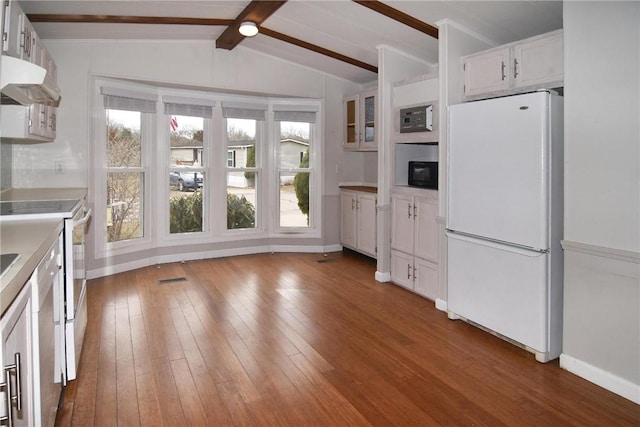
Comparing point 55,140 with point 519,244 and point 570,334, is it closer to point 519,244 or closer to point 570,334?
point 519,244

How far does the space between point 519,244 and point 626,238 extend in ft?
2.03

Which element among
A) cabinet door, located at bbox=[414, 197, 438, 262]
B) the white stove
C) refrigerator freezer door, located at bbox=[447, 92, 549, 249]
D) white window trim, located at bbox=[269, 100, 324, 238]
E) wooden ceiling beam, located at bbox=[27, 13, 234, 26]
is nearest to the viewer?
the white stove

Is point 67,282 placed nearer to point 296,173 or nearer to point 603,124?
point 603,124

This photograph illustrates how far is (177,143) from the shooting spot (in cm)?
545

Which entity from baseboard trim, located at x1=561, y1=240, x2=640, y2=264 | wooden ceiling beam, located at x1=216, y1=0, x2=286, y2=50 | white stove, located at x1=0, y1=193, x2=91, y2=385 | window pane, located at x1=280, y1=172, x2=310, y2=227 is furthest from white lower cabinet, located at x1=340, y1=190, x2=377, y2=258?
white stove, located at x1=0, y1=193, x2=91, y2=385

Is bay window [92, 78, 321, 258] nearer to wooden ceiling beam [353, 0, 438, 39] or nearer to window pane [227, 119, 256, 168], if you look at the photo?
window pane [227, 119, 256, 168]

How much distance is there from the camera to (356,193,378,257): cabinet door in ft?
17.6

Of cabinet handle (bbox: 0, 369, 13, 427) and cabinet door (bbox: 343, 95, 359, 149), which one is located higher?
cabinet door (bbox: 343, 95, 359, 149)

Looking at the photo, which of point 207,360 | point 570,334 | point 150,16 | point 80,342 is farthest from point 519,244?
point 150,16

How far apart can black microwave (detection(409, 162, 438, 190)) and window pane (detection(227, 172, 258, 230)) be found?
2.43 meters

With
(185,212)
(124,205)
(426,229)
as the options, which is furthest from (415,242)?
(124,205)

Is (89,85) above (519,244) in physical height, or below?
above

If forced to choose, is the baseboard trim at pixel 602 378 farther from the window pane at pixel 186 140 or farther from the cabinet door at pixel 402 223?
the window pane at pixel 186 140

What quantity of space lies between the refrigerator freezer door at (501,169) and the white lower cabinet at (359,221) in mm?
2001
